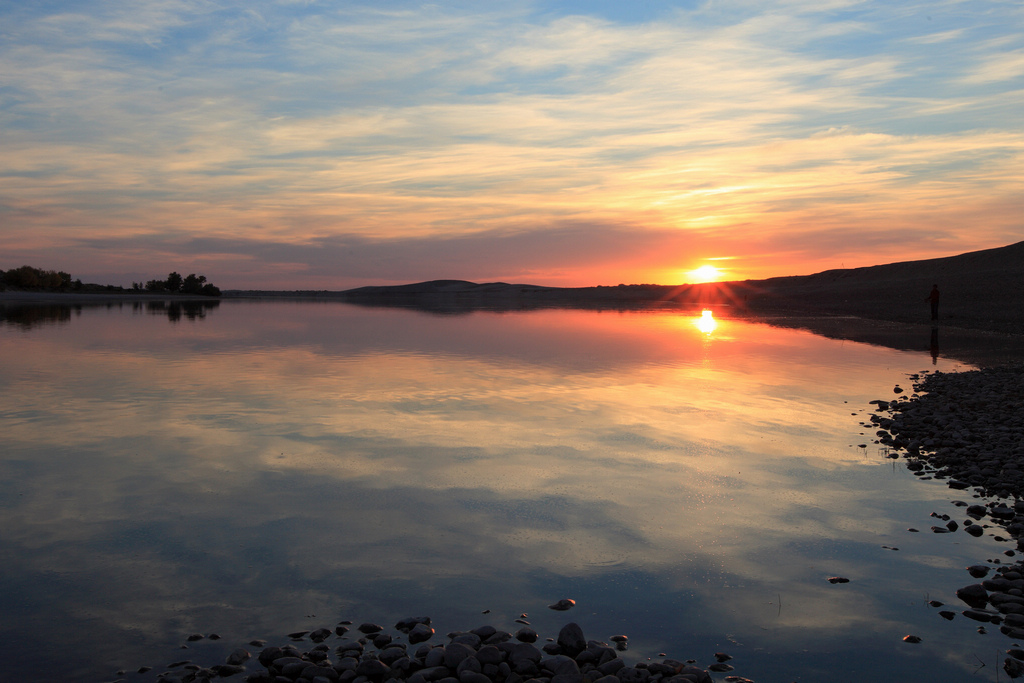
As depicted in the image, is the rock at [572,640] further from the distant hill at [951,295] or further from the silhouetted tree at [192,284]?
the silhouetted tree at [192,284]

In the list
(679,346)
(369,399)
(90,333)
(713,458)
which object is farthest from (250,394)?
(90,333)

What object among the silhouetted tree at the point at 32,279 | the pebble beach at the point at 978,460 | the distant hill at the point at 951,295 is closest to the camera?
the pebble beach at the point at 978,460

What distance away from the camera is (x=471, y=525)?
6.15 meters

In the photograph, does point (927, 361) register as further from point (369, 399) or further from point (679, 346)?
point (369, 399)

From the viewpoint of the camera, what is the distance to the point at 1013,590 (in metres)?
4.86

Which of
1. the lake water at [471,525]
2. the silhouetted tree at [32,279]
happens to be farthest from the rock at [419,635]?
the silhouetted tree at [32,279]

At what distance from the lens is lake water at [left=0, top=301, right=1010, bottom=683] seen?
14.4 feet

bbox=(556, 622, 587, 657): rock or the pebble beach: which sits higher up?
the pebble beach

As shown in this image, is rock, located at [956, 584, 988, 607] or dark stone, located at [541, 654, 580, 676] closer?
dark stone, located at [541, 654, 580, 676]

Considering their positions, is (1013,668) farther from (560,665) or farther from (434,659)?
(434,659)

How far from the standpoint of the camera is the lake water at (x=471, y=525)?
4.39m

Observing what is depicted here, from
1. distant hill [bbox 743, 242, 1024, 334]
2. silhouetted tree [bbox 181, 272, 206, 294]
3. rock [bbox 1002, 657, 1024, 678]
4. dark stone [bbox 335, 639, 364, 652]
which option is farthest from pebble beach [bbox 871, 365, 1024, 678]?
silhouetted tree [bbox 181, 272, 206, 294]

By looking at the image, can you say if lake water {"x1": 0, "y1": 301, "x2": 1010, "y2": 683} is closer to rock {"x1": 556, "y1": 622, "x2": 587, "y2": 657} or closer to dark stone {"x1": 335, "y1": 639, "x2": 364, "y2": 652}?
rock {"x1": 556, "y1": 622, "x2": 587, "y2": 657}

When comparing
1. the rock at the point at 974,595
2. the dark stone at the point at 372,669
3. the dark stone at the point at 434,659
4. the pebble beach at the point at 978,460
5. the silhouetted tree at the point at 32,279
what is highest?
the silhouetted tree at the point at 32,279
